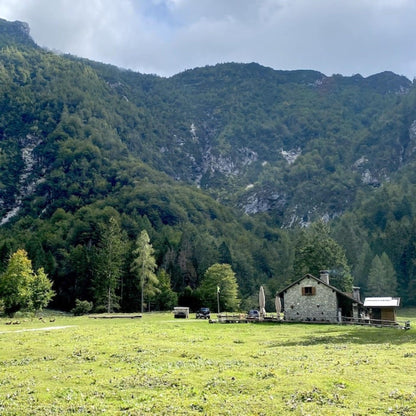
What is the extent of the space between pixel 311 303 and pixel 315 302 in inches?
23.4

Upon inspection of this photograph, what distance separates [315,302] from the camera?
222ft

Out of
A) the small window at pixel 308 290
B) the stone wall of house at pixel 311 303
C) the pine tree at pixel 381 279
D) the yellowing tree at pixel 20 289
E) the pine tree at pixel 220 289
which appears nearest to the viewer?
the stone wall of house at pixel 311 303

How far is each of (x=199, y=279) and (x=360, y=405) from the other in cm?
10695

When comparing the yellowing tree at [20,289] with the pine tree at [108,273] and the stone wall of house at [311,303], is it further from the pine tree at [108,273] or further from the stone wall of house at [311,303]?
the stone wall of house at [311,303]

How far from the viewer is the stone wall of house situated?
66812mm

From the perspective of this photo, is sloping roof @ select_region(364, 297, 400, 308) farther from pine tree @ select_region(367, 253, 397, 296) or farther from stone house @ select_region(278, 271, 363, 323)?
pine tree @ select_region(367, 253, 397, 296)

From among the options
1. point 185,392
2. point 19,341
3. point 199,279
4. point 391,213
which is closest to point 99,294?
point 199,279

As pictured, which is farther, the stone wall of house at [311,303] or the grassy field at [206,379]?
the stone wall of house at [311,303]

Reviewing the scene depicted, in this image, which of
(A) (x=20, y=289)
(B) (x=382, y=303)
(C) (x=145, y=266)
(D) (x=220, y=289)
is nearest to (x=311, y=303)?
(B) (x=382, y=303)

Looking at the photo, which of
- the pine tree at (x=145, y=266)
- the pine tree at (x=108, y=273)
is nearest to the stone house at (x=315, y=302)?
the pine tree at (x=145, y=266)

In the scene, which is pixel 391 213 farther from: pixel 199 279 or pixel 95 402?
pixel 95 402

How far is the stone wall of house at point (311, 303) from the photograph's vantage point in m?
66.8

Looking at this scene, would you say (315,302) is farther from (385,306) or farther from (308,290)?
(385,306)

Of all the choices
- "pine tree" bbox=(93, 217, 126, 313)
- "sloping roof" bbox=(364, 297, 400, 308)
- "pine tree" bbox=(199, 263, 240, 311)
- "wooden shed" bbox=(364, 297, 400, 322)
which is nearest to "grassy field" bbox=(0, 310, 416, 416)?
"sloping roof" bbox=(364, 297, 400, 308)
